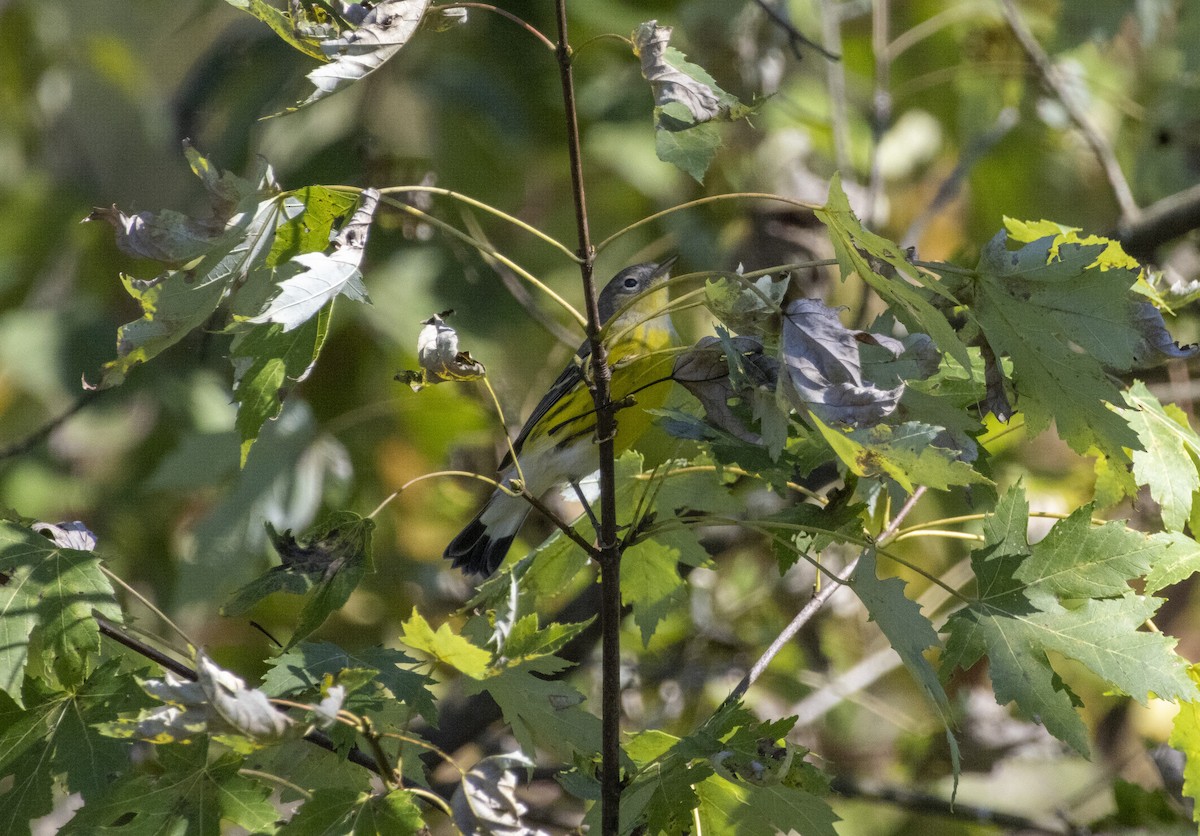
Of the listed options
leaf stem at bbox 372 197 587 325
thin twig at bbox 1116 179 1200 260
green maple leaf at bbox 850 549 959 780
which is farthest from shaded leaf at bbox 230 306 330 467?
thin twig at bbox 1116 179 1200 260

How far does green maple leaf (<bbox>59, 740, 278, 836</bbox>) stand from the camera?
1664mm

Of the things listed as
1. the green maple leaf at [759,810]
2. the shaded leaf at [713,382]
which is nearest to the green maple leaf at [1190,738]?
the green maple leaf at [759,810]

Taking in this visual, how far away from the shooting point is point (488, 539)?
362 centimetres

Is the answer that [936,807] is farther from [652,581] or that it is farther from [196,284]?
[196,284]

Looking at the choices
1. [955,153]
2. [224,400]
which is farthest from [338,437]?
[955,153]

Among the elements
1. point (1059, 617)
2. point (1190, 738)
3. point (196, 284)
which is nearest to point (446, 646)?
point (196, 284)

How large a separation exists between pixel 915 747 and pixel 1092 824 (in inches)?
45.3

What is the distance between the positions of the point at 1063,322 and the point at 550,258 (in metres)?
3.41

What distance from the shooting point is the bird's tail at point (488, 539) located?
355cm

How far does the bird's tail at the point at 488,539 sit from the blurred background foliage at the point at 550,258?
0.37m

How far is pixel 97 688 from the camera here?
5.79 ft

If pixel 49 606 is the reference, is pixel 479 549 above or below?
below

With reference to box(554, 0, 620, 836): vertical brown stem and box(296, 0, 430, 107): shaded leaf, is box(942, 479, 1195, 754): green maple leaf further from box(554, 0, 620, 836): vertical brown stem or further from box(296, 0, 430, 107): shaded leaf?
box(296, 0, 430, 107): shaded leaf

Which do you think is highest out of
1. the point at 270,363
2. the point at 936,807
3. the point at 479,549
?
the point at 270,363
